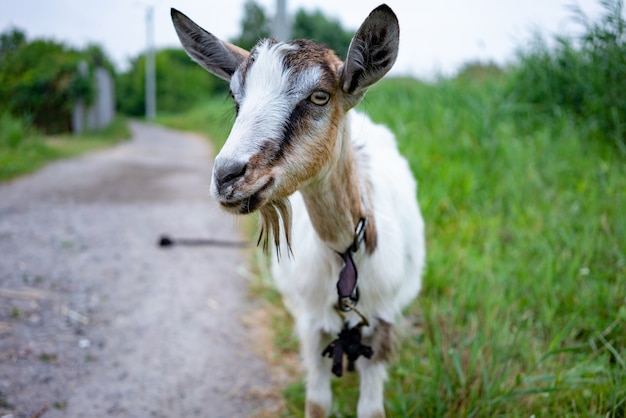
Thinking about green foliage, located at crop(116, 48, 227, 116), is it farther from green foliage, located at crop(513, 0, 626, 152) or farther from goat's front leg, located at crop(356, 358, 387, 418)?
goat's front leg, located at crop(356, 358, 387, 418)

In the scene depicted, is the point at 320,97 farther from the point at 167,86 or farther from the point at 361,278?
the point at 167,86

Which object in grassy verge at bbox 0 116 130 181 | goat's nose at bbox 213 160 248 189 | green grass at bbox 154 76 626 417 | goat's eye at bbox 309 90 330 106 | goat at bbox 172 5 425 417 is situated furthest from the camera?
grassy verge at bbox 0 116 130 181

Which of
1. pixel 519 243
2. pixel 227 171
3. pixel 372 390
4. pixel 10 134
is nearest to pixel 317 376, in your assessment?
pixel 372 390

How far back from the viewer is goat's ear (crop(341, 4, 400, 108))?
5.15ft

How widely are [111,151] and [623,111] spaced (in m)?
8.05

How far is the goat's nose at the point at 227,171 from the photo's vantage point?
1.39 metres

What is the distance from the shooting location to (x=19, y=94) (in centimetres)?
877

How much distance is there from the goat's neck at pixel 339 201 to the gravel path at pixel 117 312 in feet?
1.25

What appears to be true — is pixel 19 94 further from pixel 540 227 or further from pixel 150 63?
pixel 150 63

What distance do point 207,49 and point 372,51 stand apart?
68 centimetres

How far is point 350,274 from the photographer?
6.23ft

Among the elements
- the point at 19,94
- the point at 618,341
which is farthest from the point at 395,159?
the point at 19,94

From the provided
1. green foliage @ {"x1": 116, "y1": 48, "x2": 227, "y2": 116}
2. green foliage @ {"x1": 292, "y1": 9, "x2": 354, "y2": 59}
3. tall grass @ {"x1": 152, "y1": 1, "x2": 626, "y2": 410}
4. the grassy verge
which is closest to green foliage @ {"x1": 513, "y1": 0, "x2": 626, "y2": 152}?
tall grass @ {"x1": 152, "y1": 1, "x2": 626, "y2": 410}

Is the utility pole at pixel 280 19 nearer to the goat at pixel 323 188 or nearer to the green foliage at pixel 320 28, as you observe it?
the goat at pixel 323 188
